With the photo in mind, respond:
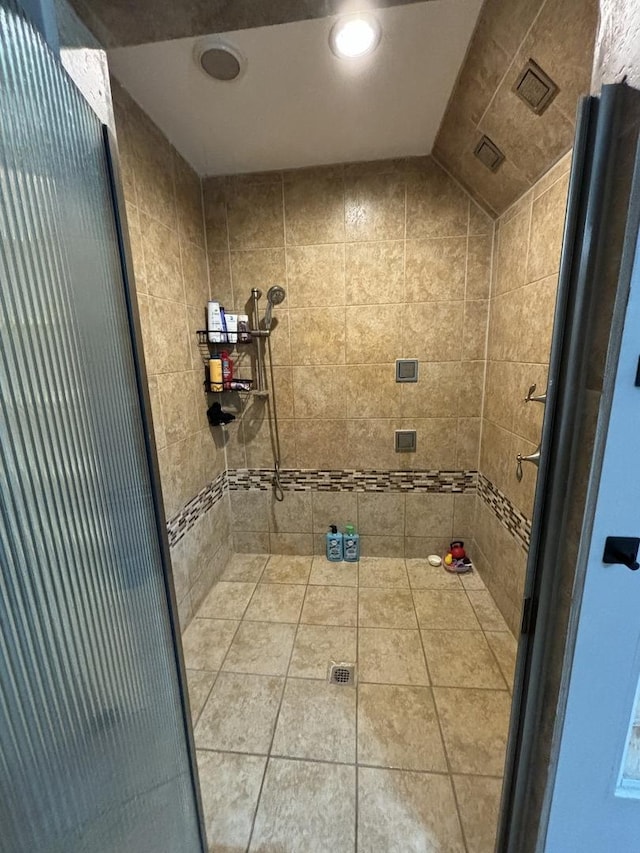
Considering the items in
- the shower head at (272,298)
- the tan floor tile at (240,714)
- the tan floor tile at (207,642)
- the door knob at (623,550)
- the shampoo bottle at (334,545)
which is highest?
the shower head at (272,298)

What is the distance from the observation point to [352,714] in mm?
1333

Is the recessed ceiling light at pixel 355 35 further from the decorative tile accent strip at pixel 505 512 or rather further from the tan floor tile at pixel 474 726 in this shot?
the tan floor tile at pixel 474 726

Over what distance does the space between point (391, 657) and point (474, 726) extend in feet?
1.31

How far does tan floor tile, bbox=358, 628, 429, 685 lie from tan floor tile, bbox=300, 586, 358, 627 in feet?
0.46

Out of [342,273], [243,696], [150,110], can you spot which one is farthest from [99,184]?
[243,696]

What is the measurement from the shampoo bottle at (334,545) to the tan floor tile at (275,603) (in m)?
0.34

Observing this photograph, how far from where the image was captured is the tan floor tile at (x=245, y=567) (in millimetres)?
2229

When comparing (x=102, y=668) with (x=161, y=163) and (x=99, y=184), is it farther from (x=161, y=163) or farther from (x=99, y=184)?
(x=161, y=163)

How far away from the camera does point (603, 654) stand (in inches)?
25.0

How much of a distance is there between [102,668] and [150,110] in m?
2.10

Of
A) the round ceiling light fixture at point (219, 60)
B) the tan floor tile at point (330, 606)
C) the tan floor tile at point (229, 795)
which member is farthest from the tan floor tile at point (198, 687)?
the round ceiling light fixture at point (219, 60)

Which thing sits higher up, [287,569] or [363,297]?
[363,297]

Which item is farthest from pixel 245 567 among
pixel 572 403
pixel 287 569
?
pixel 572 403

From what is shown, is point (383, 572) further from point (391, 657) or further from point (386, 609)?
point (391, 657)
